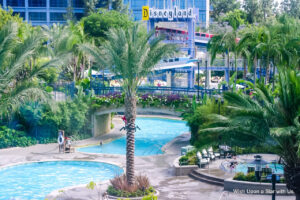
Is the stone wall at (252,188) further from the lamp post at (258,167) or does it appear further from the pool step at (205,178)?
the pool step at (205,178)

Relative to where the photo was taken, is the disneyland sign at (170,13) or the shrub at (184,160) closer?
the shrub at (184,160)

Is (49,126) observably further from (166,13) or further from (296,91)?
(166,13)

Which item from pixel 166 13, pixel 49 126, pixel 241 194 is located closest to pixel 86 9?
pixel 166 13

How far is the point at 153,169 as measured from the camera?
2486 cm

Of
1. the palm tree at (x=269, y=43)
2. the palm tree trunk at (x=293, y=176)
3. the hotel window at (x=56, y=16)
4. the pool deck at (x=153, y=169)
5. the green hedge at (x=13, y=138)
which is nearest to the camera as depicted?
the palm tree trunk at (x=293, y=176)

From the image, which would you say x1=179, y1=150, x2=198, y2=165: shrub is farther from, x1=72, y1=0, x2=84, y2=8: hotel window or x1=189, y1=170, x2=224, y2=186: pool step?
x1=72, y1=0, x2=84, y2=8: hotel window

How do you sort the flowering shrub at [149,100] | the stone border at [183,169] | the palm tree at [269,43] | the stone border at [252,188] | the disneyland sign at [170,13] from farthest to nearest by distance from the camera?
the disneyland sign at [170,13]
the flowering shrub at [149,100]
the palm tree at [269,43]
the stone border at [183,169]
the stone border at [252,188]

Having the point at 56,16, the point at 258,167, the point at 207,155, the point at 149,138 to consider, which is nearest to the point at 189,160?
the point at 207,155

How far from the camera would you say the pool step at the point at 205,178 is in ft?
70.5

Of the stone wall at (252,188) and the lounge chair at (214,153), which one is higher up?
the lounge chair at (214,153)

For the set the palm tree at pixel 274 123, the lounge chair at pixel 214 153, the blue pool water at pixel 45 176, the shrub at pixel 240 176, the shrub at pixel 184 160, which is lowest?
the blue pool water at pixel 45 176

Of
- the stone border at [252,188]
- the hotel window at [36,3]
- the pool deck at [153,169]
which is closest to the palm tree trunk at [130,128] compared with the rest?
the pool deck at [153,169]

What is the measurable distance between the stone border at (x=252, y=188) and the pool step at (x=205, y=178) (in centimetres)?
115

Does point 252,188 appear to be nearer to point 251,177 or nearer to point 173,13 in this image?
point 251,177
